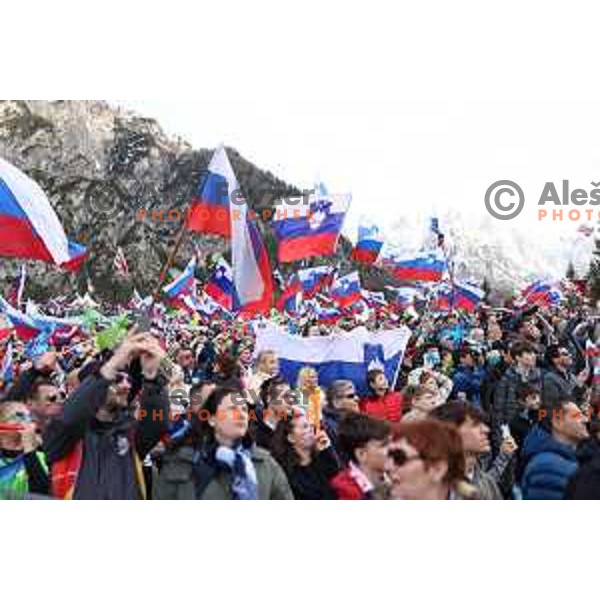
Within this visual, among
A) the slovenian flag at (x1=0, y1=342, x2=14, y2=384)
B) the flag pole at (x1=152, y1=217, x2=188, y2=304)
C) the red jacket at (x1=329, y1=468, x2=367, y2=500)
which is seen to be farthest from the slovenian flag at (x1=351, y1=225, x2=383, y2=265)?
the slovenian flag at (x1=0, y1=342, x2=14, y2=384)

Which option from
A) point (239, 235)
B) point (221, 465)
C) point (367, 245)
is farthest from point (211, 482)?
point (367, 245)

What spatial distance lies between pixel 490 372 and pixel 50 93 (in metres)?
3.05

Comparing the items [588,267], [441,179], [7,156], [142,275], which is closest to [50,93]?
[7,156]

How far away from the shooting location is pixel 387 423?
6.38m

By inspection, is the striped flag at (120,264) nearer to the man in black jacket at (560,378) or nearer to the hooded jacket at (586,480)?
the man in black jacket at (560,378)

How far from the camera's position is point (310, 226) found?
7.12 m

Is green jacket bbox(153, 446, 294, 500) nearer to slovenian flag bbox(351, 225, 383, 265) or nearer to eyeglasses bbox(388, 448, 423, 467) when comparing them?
eyeglasses bbox(388, 448, 423, 467)

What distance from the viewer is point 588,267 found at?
7.11 metres

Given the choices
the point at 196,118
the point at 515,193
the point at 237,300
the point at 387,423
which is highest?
the point at 196,118

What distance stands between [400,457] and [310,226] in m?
1.75
